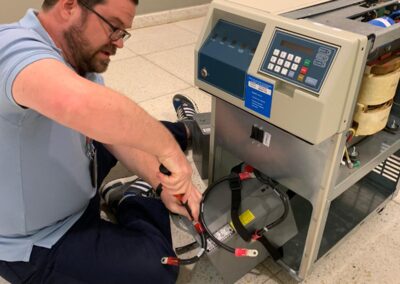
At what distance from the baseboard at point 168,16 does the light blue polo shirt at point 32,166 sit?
2.14 meters

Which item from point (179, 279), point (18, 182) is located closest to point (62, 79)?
point (18, 182)

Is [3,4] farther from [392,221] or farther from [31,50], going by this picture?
[392,221]

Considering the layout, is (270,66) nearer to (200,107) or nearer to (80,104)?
(80,104)

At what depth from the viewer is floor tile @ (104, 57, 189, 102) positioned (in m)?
2.32

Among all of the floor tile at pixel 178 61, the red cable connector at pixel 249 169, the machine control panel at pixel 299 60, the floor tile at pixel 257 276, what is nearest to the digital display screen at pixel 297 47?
the machine control panel at pixel 299 60

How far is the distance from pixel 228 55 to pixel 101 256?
62cm

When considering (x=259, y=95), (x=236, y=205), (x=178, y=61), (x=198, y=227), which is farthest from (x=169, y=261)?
(x=178, y=61)

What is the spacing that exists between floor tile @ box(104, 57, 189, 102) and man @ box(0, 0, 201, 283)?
1.07 meters

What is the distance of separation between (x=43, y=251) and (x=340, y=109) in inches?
31.8

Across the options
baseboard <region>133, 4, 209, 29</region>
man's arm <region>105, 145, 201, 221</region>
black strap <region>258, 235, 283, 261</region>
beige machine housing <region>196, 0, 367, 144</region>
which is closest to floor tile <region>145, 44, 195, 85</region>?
baseboard <region>133, 4, 209, 29</region>

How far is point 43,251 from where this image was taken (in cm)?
107

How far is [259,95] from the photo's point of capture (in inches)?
37.2

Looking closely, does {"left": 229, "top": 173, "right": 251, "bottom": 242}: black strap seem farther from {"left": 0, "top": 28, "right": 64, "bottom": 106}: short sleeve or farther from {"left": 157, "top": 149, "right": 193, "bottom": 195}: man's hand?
{"left": 0, "top": 28, "right": 64, "bottom": 106}: short sleeve

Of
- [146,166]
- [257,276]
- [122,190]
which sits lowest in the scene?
[257,276]
